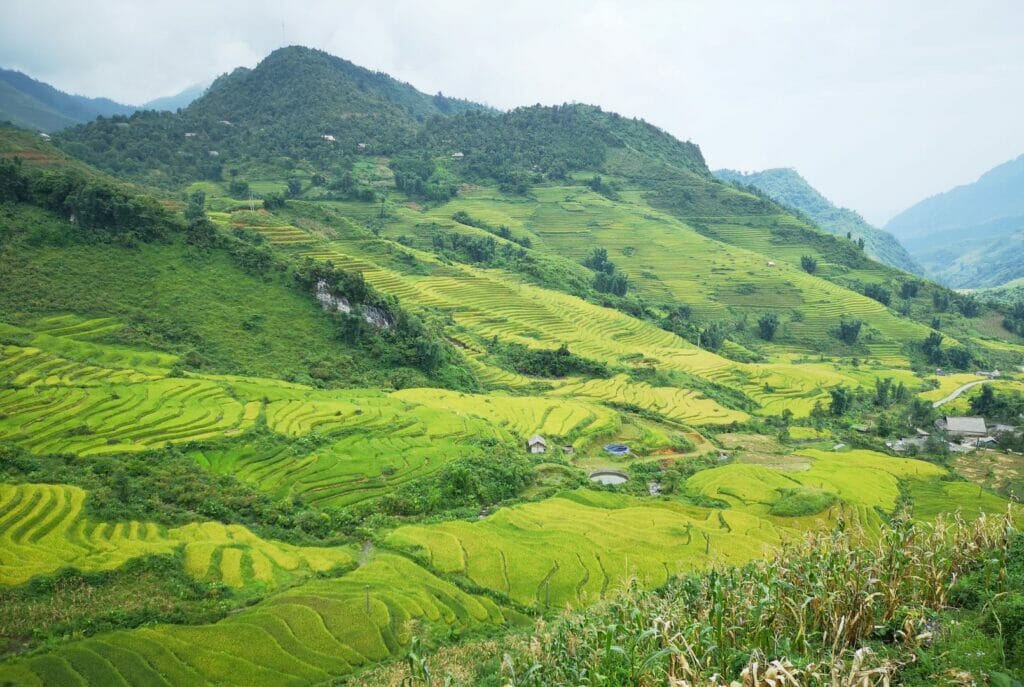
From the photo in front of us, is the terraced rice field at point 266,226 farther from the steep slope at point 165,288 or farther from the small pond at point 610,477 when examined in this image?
the small pond at point 610,477

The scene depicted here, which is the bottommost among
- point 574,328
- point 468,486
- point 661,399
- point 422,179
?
point 468,486

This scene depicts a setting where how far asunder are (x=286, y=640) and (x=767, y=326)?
57724mm

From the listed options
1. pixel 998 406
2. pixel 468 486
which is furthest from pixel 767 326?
pixel 468 486

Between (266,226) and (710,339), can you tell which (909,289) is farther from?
(266,226)

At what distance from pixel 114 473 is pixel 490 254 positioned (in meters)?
46.7

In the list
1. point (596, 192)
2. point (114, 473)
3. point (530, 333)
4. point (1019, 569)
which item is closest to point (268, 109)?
point (596, 192)

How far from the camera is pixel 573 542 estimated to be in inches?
802

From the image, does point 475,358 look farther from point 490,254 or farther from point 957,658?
point 957,658

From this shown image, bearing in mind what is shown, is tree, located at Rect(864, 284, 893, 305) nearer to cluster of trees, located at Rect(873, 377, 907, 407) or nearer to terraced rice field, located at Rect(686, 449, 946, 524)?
cluster of trees, located at Rect(873, 377, 907, 407)

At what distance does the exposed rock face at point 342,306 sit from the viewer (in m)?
37.3

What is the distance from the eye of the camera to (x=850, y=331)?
5947 cm

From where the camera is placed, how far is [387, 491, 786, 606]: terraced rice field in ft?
59.9

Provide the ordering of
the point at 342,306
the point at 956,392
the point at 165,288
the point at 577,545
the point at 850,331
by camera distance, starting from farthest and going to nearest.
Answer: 1. the point at 850,331
2. the point at 956,392
3. the point at 342,306
4. the point at 165,288
5. the point at 577,545

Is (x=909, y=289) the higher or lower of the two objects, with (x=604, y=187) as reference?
lower
